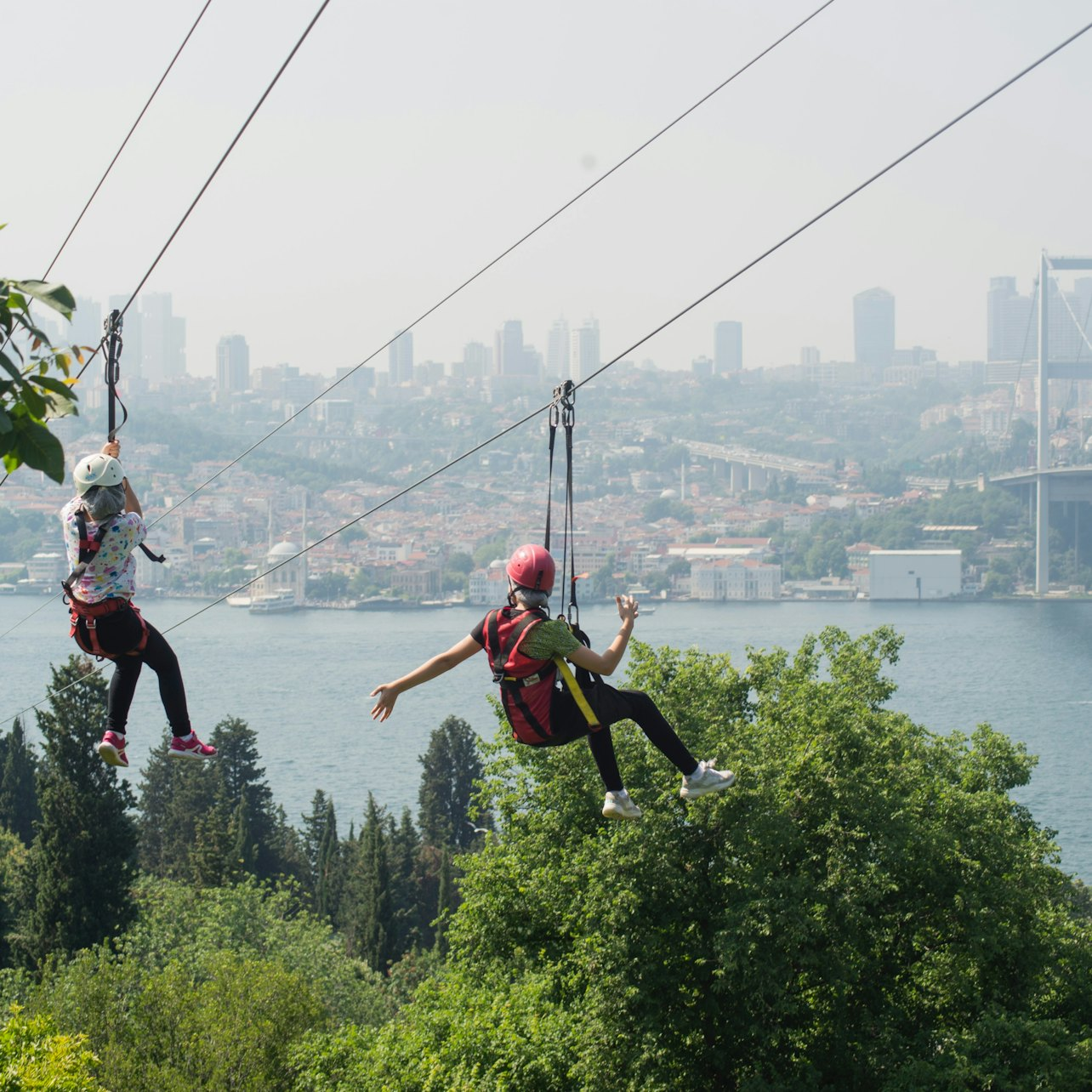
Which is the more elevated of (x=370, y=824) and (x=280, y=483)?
(x=280, y=483)

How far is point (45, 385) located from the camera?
2.02m

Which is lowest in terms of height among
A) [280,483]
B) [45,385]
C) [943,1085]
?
[943,1085]

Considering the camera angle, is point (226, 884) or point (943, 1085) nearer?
point (943, 1085)

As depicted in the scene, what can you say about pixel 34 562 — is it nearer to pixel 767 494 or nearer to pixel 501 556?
pixel 501 556

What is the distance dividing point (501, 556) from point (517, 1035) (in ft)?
278

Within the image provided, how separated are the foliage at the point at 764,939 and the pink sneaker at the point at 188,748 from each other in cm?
454

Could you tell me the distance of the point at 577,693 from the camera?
3160mm

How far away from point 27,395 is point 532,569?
1.37 meters

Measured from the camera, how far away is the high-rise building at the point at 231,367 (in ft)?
619

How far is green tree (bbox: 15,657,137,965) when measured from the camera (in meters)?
15.9

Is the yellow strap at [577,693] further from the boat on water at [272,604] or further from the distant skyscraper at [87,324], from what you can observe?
the distant skyscraper at [87,324]

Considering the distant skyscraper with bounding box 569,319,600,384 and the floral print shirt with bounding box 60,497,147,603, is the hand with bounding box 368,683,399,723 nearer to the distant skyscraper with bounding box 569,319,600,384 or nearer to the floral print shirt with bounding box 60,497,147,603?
the floral print shirt with bounding box 60,497,147,603

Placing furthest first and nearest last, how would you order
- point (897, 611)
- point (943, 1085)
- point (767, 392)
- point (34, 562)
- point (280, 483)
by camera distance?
point (767, 392) < point (280, 483) < point (34, 562) < point (897, 611) < point (943, 1085)

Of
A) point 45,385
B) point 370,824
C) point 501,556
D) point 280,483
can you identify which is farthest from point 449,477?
point 45,385
